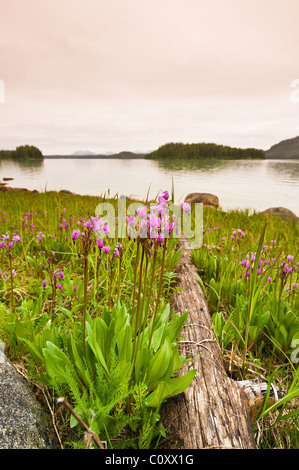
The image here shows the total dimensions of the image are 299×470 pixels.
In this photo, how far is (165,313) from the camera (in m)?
2.06

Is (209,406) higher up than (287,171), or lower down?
lower down

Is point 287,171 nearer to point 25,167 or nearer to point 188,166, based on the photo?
point 188,166

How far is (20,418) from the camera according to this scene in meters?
1.29

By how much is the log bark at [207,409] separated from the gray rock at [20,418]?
69cm

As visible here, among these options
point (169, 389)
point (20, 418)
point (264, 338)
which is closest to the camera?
point (20, 418)

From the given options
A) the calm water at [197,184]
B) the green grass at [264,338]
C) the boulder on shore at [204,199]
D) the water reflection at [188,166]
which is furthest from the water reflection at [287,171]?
the green grass at [264,338]

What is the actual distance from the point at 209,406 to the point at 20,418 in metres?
1.05

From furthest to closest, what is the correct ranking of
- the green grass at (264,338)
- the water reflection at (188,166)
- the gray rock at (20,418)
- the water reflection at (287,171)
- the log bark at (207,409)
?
the water reflection at (188,166) → the water reflection at (287,171) → the green grass at (264,338) → the log bark at (207,409) → the gray rock at (20,418)

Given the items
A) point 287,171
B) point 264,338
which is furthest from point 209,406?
point 287,171

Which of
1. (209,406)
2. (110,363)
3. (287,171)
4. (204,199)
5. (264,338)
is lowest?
(264,338)

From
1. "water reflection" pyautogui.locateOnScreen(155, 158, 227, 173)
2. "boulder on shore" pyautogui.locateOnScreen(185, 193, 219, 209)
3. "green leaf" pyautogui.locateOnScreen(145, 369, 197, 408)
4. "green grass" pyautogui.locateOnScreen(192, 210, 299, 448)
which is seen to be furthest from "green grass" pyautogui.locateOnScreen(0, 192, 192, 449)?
"water reflection" pyautogui.locateOnScreen(155, 158, 227, 173)

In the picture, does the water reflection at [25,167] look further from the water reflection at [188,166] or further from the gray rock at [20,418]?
the gray rock at [20,418]

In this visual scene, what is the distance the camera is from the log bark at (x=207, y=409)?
1322 millimetres

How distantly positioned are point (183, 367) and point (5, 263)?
3004 mm
